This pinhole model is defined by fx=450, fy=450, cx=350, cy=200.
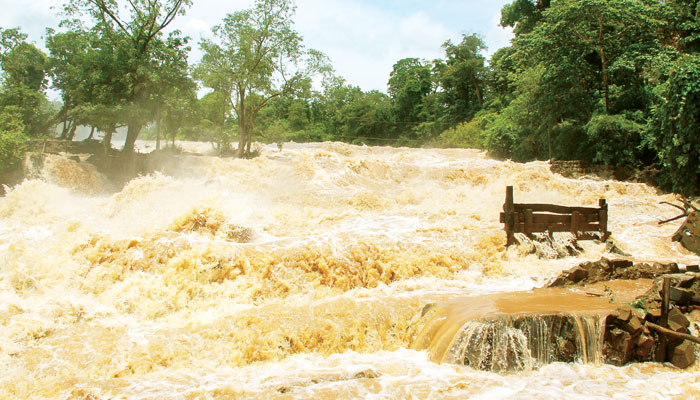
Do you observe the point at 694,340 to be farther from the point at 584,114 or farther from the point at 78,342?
the point at 584,114

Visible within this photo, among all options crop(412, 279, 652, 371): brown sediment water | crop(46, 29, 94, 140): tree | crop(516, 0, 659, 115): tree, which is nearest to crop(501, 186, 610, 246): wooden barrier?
crop(412, 279, 652, 371): brown sediment water

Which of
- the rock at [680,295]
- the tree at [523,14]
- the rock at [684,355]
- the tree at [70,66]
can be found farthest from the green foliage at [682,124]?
the tree at [70,66]

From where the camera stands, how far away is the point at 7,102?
1711cm

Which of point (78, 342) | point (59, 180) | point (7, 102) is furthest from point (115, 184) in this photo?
point (78, 342)

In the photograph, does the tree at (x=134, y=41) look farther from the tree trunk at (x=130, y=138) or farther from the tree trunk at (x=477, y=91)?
the tree trunk at (x=477, y=91)

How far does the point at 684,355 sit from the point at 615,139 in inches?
608

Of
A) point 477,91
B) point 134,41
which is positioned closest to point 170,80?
point 134,41

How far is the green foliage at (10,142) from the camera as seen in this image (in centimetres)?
1479

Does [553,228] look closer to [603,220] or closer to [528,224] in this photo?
[528,224]

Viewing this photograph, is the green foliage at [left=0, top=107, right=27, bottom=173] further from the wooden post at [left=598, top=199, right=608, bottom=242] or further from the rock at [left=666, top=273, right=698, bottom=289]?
the rock at [left=666, top=273, right=698, bottom=289]

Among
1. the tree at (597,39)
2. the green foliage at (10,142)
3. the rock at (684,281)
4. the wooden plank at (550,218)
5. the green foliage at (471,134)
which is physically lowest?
the rock at (684,281)

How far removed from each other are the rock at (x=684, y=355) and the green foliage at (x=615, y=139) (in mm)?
14580

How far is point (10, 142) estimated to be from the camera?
14945mm

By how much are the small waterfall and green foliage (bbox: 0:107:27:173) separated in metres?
16.2
